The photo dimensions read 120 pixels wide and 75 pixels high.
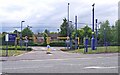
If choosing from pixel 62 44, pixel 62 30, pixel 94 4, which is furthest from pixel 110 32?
pixel 94 4

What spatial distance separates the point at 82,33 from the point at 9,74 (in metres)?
96.5

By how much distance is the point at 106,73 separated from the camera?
15.7m

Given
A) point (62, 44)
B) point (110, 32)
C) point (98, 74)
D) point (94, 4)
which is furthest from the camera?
point (62, 44)

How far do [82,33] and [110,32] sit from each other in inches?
809

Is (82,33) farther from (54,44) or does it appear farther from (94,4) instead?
(94,4)

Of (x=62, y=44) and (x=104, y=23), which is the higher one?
(x=104, y=23)

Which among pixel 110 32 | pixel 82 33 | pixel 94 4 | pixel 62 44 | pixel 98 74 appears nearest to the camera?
pixel 98 74

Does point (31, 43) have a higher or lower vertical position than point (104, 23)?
lower

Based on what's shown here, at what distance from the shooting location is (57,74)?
15.3 meters

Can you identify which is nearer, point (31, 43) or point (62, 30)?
point (31, 43)

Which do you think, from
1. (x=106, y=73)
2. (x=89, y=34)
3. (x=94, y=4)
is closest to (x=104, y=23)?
(x=89, y=34)

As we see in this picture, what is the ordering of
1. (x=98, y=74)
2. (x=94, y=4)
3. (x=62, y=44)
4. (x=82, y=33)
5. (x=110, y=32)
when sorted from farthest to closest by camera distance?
(x=82, y=33), (x=62, y=44), (x=110, y=32), (x=94, y=4), (x=98, y=74)

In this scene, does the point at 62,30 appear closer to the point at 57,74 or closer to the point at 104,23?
the point at 104,23

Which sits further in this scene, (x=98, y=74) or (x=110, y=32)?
(x=110, y=32)
